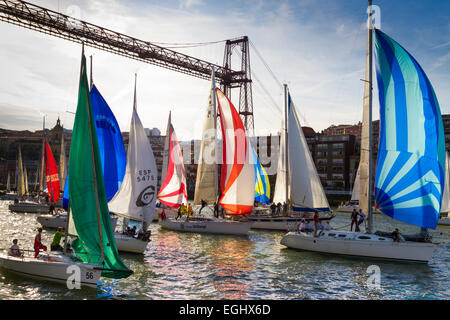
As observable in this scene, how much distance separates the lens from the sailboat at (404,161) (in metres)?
16.7

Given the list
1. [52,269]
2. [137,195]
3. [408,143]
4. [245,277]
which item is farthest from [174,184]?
[52,269]

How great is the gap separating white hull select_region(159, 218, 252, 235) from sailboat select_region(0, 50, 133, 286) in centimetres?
1349

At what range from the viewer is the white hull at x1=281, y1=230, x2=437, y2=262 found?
17031 mm

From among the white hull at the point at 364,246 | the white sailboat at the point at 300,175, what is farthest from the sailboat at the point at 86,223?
the white sailboat at the point at 300,175

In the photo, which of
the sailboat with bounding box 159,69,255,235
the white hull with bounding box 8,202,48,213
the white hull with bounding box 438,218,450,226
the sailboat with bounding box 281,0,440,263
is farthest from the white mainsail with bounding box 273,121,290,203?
the white hull with bounding box 8,202,48,213

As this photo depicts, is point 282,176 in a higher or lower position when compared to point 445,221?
higher

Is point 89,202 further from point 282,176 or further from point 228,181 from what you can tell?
point 282,176

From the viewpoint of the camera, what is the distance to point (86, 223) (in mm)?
11852

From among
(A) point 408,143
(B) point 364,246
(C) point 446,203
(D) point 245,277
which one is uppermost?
(A) point 408,143

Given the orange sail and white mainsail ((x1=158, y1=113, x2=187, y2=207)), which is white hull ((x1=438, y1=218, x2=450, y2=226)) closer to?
the orange sail

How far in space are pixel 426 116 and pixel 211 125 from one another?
14.3m

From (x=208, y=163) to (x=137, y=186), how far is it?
9.78m
